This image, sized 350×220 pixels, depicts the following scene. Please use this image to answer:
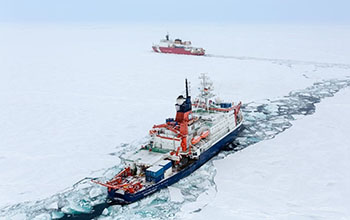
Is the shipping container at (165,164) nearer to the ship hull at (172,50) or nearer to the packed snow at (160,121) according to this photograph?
the packed snow at (160,121)

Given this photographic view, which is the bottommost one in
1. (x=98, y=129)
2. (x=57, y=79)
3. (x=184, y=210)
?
(x=184, y=210)

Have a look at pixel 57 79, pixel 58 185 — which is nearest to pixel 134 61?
pixel 57 79

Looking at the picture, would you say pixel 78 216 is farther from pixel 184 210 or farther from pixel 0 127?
pixel 0 127

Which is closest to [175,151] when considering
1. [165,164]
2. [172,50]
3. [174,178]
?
[165,164]

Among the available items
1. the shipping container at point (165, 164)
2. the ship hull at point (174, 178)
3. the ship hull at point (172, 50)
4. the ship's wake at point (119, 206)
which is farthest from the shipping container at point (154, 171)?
the ship hull at point (172, 50)

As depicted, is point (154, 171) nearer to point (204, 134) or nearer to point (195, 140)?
point (195, 140)

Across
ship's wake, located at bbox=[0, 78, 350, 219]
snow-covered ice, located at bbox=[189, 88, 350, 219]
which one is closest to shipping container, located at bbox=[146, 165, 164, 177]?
ship's wake, located at bbox=[0, 78, 350, 219]
